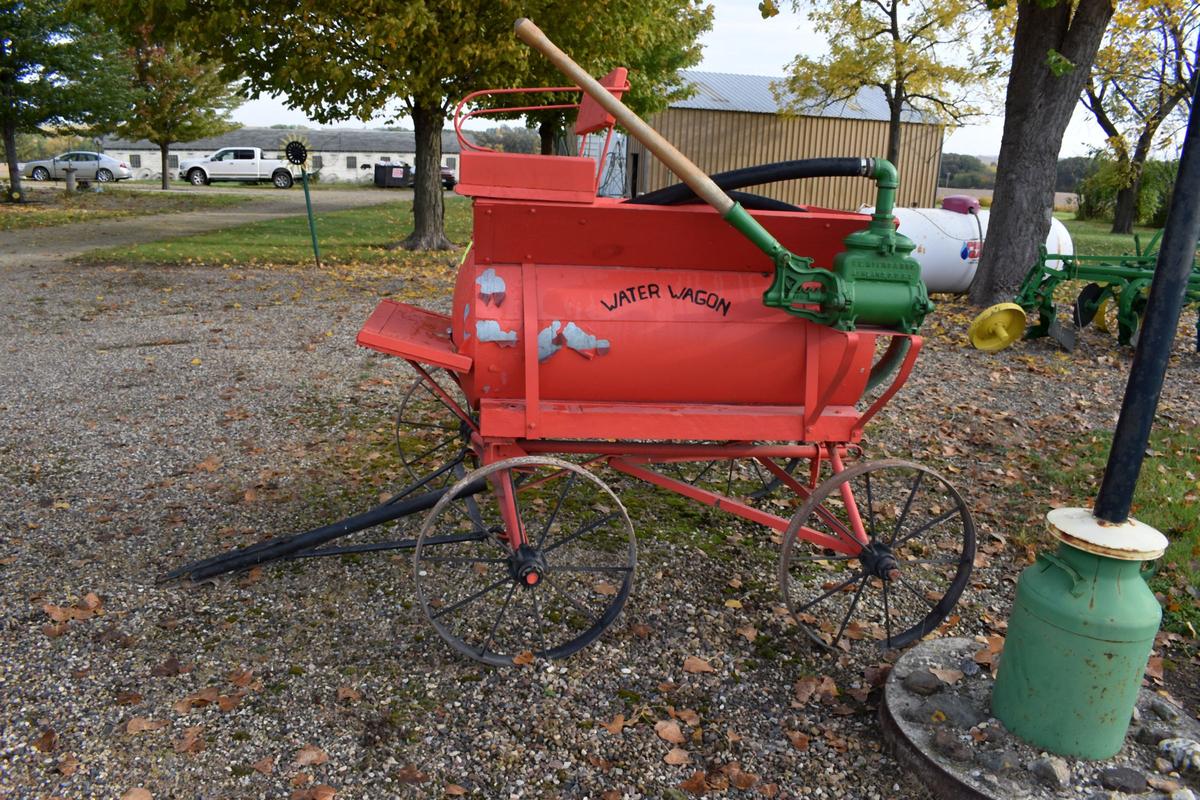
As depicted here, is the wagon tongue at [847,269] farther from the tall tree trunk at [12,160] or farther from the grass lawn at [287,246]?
the tall tree trunk at [12,160]

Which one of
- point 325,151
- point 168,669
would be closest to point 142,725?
point 168,669

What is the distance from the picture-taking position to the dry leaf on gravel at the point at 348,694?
3168 mm

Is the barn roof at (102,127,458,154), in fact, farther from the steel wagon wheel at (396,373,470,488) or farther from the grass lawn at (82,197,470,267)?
the steel wagon wheel at (396,373,470,488)

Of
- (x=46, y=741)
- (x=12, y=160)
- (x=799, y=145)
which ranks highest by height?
(x=799, y=145)

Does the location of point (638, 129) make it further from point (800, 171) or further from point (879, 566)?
point (879, 566)

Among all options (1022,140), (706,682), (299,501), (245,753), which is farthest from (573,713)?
(1022,140)

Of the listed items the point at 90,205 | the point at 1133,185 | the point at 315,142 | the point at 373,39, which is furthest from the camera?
the point at 315,142

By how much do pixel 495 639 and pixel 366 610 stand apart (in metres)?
0.60

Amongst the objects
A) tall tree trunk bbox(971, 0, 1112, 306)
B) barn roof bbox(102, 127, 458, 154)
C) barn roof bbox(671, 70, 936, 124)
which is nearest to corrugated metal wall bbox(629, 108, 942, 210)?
barn roof bbox(671, 70, 936, 124)

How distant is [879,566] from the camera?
134 inches

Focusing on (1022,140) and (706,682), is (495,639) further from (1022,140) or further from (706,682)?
(1022,140)

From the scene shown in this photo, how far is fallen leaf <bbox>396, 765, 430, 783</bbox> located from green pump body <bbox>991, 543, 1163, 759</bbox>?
6.32 feet

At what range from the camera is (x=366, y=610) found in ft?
12.4

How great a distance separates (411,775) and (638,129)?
2273mm
